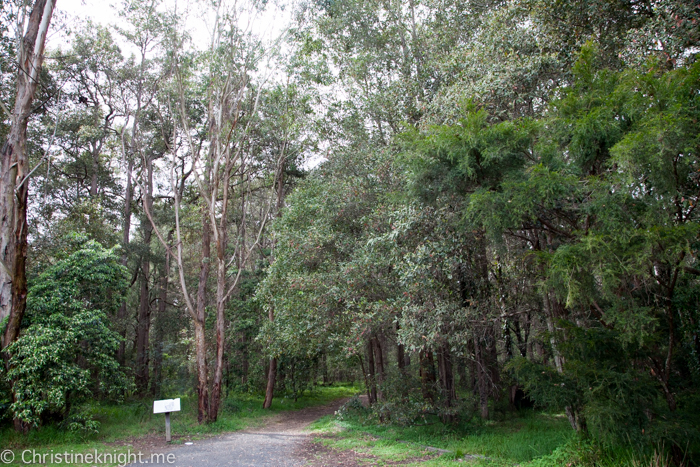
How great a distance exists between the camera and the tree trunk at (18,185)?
8.83 meters

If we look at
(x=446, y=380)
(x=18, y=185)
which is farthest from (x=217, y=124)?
(x=446, y=380)

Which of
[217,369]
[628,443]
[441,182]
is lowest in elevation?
[628,443]

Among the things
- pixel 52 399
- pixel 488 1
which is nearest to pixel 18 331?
pixel 52 399

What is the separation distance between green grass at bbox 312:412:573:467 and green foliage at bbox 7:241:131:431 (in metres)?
5.65

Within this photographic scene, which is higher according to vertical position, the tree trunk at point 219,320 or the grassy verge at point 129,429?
the tree trunk at point 219,320

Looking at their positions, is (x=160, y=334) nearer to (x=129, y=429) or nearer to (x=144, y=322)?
(x=144, y=322)

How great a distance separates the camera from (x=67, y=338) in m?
8.90

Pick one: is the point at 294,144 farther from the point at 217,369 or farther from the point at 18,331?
the point at 18,331

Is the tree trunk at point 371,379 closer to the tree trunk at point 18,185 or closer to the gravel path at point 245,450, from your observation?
the gravel path at point 245,450

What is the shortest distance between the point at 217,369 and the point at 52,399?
4020mm

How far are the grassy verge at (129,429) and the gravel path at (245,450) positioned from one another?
761 mm

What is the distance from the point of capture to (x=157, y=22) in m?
11.7

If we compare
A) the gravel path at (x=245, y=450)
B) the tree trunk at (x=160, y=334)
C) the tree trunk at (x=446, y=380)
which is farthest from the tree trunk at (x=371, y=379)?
the tree trunk at (x=160, y=334)

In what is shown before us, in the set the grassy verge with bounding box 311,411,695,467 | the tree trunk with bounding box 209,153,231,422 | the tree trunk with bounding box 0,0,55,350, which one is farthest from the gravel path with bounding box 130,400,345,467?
the tree trunk with bounding box 0,0,55,350
